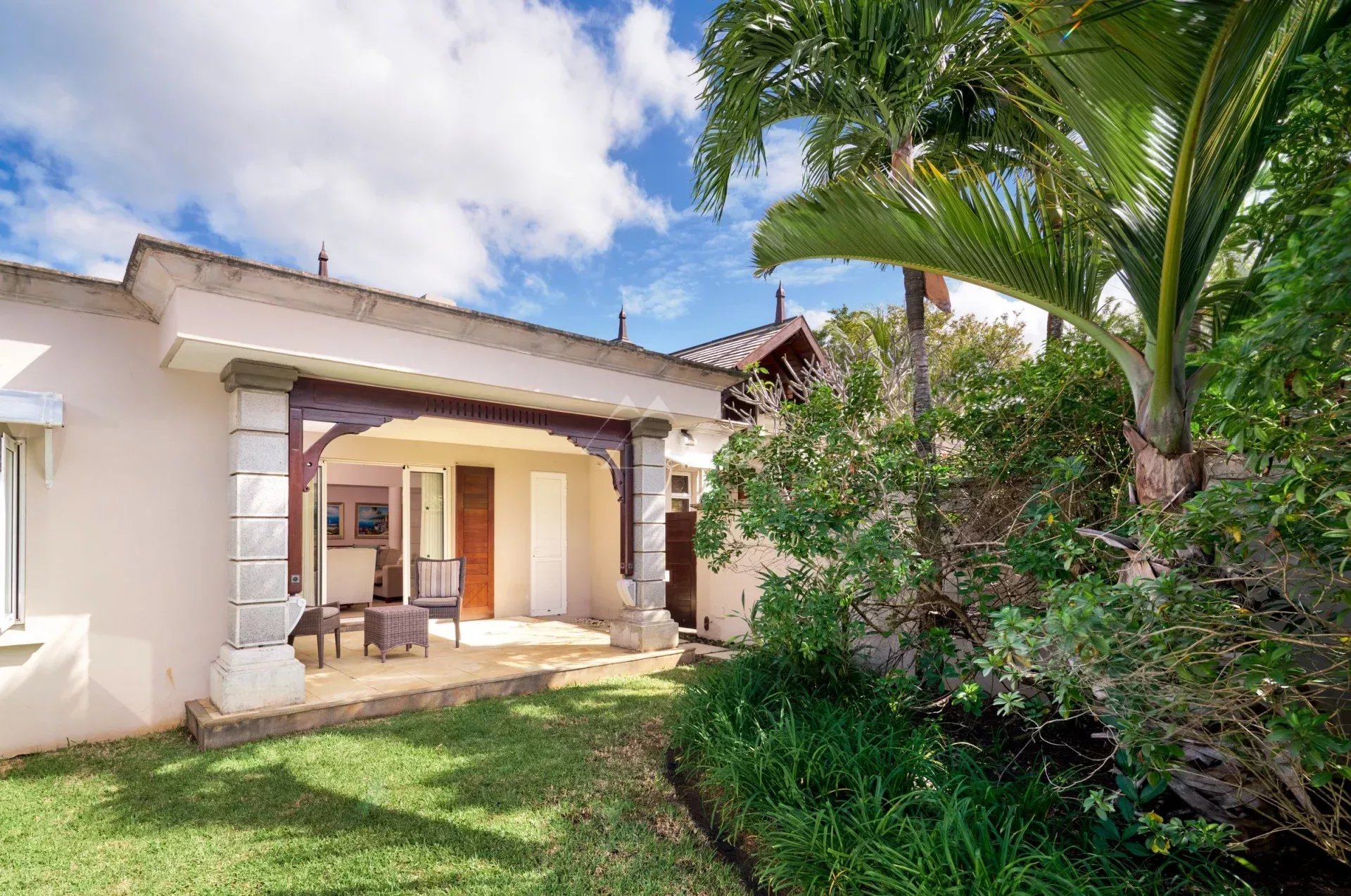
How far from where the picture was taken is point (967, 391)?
4.41 meters

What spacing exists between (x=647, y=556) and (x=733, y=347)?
18.8ft

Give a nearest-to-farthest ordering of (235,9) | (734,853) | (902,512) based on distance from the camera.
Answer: (734,853) → (902,512) → (235,9)

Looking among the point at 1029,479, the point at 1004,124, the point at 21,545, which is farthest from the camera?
the point at 1004,124

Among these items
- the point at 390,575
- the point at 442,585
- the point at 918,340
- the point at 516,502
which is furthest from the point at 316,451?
the point at 390,575

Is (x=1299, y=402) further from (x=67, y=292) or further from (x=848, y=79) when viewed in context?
(x=67, y=292)

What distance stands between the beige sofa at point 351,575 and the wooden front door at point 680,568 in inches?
221

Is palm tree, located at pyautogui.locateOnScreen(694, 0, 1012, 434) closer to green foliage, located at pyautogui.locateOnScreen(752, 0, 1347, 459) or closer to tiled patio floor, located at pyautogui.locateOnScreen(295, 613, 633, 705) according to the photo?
green foliage, located at pyautogui.locateOnScreen(752, 0, 1347, 459)

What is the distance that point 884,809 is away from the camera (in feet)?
10.9

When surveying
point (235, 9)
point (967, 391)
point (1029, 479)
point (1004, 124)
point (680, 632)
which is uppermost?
point (235, 9)

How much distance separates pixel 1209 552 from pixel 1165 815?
5.00 feet

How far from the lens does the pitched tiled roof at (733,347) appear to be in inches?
484

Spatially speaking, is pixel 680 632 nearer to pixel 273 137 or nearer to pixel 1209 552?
pixel 1209 552

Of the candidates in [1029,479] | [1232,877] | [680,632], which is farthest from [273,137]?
[1232,877]

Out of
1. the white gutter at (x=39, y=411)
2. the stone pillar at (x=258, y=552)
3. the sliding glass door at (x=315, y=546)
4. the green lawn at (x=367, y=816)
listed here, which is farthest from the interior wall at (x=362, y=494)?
the green lawn at (x=367, y=816)
